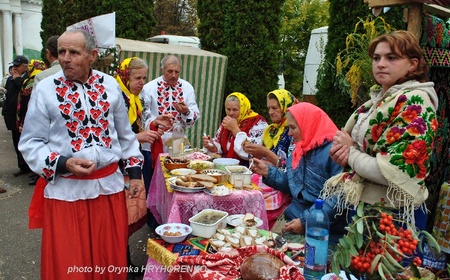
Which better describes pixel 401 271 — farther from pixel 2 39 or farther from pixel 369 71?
pixel 2 39

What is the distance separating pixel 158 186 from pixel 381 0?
292 centimetres

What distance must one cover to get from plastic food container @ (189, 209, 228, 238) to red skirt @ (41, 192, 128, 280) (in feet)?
1.73

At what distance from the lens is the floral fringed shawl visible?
6.15 feet

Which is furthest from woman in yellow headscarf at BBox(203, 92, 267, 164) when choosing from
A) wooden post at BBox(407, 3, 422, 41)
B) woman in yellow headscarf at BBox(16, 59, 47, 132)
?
woman in yellow headscarf at BBox(16, 59, 47, 132)

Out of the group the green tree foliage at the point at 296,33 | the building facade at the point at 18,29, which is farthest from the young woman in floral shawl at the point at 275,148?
the building facade at the point at 18,29

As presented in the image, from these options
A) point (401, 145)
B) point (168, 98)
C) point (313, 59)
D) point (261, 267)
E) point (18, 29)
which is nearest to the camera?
point (261, 267)

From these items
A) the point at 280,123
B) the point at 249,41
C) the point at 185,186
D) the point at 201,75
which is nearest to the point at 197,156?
the point at 280,123

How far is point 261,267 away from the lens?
5.75 ft

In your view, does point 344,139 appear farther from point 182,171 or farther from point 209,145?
point 209,145

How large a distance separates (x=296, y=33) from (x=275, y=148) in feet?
36.5

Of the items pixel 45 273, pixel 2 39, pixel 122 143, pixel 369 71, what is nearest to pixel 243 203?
pixel 122 143

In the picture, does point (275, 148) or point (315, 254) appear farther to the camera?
point (275, 148)

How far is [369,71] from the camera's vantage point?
368cm

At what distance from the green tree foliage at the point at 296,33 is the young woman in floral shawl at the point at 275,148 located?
30.9 feet
